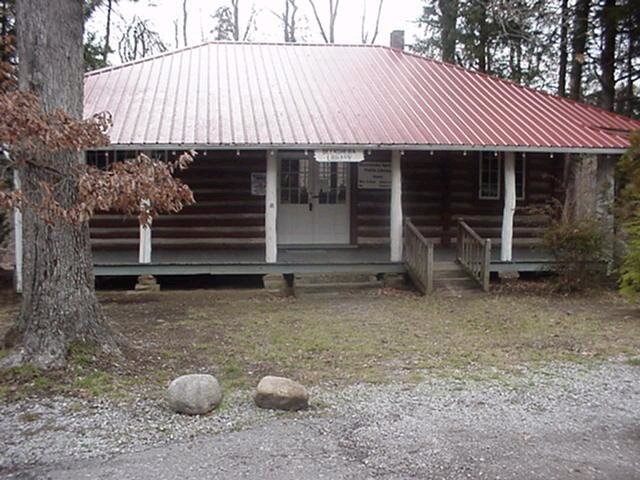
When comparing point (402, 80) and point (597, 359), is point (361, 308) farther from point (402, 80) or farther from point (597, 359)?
point (402, 80)

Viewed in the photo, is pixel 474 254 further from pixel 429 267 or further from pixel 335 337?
pixel 335 337

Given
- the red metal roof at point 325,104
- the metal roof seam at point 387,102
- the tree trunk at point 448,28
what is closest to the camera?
the red metal roof at point 325,104

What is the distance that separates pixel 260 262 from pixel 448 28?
14.9m

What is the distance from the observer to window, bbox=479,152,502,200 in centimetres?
1442

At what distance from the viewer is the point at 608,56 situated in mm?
17797

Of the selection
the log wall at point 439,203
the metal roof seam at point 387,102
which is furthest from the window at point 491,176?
the metal roof seam at point 387,102

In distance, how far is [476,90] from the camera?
49.2 ft

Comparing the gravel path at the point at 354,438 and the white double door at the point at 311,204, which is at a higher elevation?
the white double door at the point at 311,204

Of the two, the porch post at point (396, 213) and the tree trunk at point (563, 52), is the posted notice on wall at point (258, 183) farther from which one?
the tree trunk at point (563, 52)

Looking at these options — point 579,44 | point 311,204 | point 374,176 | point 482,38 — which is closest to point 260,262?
point 311,204

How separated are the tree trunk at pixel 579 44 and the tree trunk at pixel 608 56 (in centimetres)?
54

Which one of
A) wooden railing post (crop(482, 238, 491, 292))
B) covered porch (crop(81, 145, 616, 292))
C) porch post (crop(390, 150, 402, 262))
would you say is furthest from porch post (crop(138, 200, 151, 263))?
wooden railing post (crop(482, 238, 491, 292))

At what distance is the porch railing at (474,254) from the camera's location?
11.4 metres

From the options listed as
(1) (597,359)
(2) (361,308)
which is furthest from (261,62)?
(1) (597,359)
